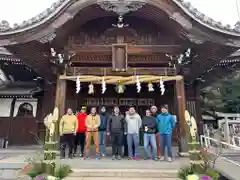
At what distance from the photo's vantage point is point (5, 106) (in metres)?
12.6

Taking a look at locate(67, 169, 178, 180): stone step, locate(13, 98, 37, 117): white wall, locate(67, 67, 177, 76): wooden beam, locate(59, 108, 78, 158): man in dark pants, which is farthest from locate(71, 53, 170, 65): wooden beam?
locate(13, 98, 37, 117): white wall

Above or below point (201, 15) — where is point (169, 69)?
below

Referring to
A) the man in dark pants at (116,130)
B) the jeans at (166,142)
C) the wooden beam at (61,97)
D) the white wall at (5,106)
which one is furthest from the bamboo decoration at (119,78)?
the white wall at (5,106)

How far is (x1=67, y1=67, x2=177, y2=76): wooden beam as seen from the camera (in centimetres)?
812

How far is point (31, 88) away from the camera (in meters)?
12.7

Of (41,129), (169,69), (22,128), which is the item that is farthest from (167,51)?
(22,128)

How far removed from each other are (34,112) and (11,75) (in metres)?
3.13

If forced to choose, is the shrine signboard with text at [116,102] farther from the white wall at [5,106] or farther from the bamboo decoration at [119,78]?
the white wall at [5,106]

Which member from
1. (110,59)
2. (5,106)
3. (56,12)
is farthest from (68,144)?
(5,106)

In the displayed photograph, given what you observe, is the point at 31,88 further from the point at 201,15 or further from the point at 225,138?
the point at 225,138

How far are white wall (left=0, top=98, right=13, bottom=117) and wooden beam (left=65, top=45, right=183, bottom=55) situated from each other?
6677 mm

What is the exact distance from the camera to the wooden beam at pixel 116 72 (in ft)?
26.7

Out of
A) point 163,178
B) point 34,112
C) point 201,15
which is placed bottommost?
point 163,178

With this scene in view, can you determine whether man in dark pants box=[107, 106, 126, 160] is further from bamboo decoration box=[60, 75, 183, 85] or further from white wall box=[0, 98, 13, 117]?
white wall box=[0, 98, 13, 117]
